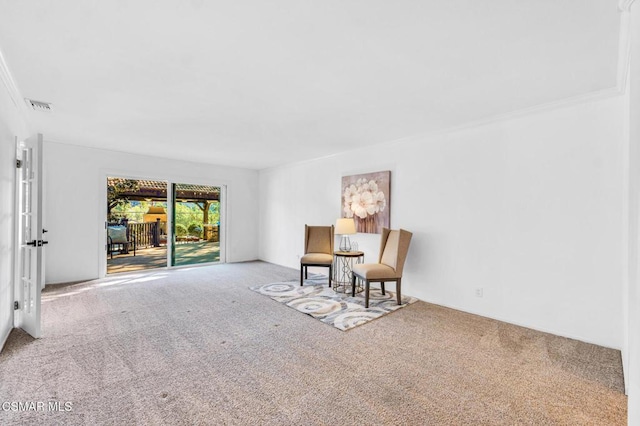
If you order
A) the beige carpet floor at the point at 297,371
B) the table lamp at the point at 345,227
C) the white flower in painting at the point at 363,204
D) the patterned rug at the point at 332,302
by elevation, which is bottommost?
the beige carpet floor at the point at 297,371

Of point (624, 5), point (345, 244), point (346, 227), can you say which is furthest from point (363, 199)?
point (624, 5)

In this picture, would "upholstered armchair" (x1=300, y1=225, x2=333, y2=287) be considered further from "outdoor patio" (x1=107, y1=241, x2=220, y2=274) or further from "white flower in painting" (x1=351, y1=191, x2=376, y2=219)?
"outdoor patio" (x1=107, y1=241, x2=220, y2=274)

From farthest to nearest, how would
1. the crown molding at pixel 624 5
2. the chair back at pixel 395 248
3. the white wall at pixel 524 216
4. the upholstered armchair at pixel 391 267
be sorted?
1. the chair back at pixel 395 248
2. the upholstered armchair at pixel 391 267
3. the white wall at pixel 524 216
4. the crown molding at pixel 624 5

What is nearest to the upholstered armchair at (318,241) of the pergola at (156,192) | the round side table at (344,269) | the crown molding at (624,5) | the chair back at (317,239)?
the chair back at (317,239)

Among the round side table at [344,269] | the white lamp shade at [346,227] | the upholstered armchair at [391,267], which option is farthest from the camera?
the white lamp shade at [346,227]

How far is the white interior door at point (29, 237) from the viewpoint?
2736 mm

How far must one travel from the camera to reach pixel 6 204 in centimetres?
266

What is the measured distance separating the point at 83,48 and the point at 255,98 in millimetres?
1327

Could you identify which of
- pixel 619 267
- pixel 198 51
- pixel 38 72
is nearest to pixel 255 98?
pixel 198 51

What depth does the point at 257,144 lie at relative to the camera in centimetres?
472

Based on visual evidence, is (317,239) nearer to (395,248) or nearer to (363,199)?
(363,199)

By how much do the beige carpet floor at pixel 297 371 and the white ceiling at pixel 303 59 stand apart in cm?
231

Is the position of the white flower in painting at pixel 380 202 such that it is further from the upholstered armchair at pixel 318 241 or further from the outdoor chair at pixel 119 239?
the outdoor chair at pixel 119 239

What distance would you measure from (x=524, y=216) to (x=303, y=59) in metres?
2.75
